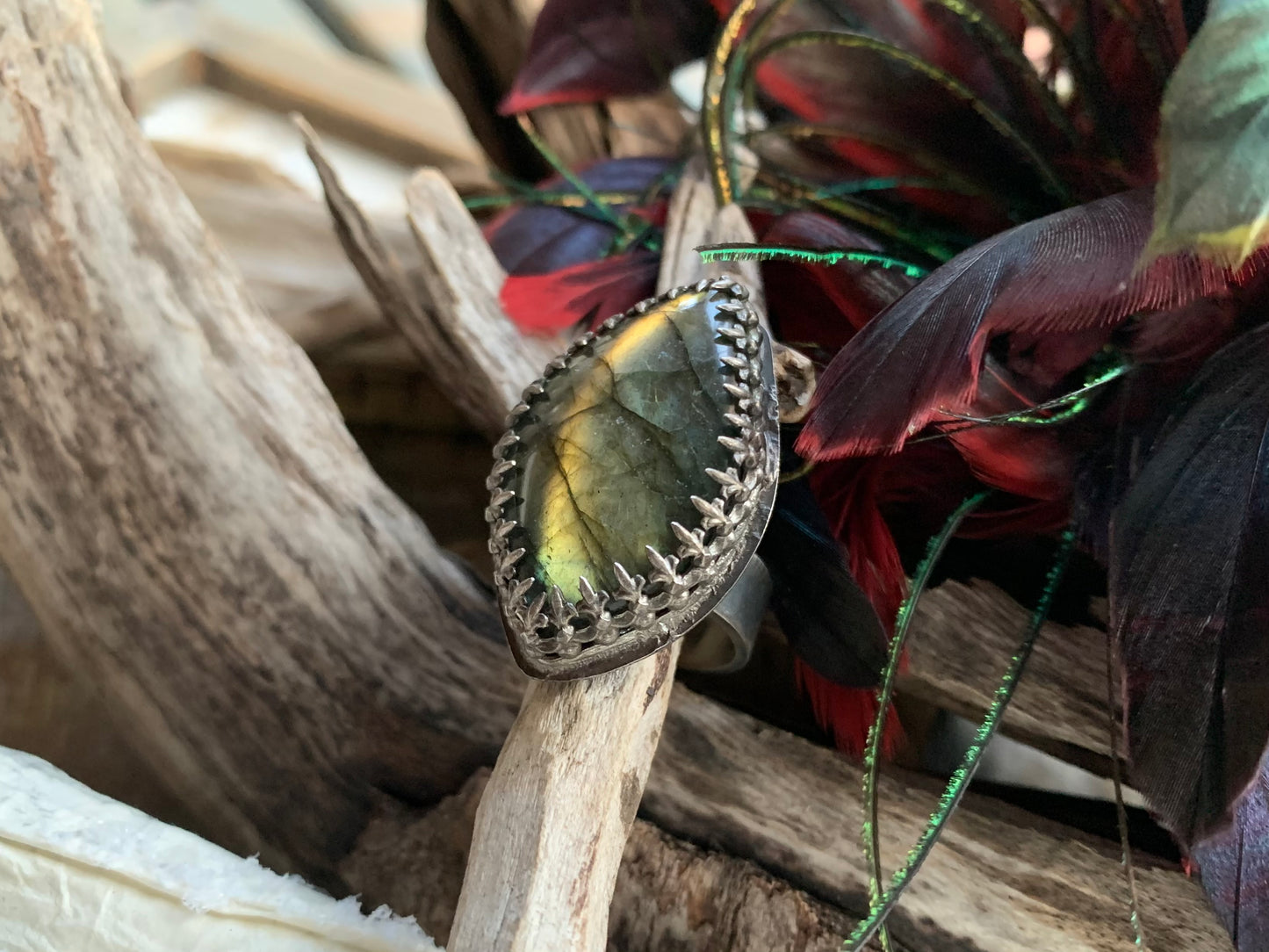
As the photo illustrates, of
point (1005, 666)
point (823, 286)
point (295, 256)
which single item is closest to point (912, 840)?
point (1005, 666)

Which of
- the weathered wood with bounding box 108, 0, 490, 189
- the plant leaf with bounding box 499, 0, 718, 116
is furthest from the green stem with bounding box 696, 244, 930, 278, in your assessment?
the weathered wood with bounding box 108, 0, 490, 189

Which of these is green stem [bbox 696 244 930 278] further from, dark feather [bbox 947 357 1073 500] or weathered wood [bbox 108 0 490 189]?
weathered wood [bbox 108 0 490 189]

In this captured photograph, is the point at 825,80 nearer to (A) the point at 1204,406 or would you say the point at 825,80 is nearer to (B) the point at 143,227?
(A) the point at 1204,406

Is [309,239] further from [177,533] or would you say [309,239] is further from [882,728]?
[882,728]

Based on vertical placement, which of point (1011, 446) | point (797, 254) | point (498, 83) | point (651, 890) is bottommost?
point (651, 890)

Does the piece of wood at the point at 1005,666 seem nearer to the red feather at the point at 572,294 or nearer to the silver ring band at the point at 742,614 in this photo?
the silver ring band at the point at 742,614

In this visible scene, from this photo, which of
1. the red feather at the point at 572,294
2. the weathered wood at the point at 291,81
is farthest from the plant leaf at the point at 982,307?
the weathered wood at the point at 291,81
